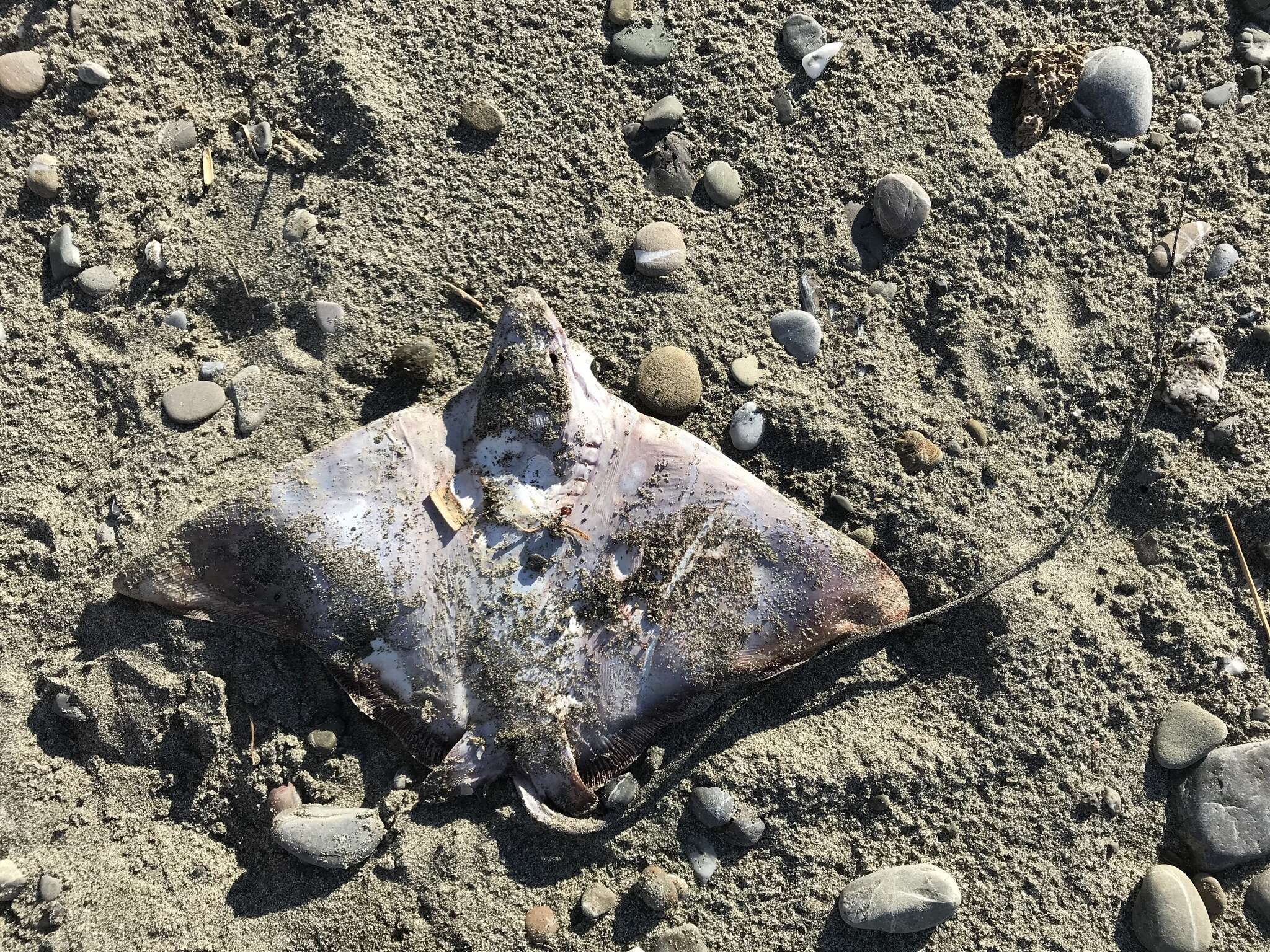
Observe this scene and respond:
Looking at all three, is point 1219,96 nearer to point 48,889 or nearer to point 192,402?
point 192,402

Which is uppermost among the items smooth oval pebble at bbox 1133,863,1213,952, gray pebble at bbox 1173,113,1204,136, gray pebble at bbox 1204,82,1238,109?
gray pebble at bbox 1204,82,1238,109

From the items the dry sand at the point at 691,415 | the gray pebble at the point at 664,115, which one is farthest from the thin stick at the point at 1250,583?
the gray pebble at the point at 664,115

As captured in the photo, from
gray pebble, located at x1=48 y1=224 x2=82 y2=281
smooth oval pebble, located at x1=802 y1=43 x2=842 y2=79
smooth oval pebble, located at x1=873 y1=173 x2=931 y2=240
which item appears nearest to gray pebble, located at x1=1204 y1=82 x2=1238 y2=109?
smooth oval pebble, located at x1=873 y1=173 x2=931 y2=240

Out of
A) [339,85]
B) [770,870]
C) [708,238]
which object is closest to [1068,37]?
[708,238]

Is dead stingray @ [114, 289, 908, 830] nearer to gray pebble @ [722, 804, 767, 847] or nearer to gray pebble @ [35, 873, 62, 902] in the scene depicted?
gray pebble @ [722, 804, 767, 847]

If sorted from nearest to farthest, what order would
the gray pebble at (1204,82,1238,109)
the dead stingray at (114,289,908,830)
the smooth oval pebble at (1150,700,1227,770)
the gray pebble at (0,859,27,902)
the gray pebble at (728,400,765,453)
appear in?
the dead stingray at (114,289,908,830) < the gray pebble at (0,859,27,902) < the smooth oval pebble at (1150,700,1227,770) < the gray pebble at (728,400,765,453) < the gray pebble at (1204,82,1238,109)

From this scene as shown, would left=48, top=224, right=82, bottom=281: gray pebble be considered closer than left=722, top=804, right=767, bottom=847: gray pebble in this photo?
No
